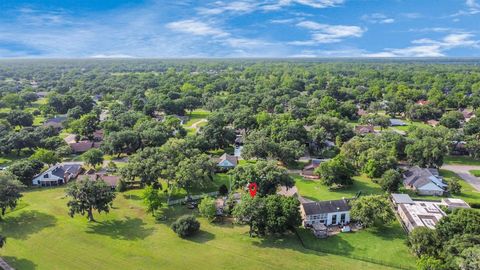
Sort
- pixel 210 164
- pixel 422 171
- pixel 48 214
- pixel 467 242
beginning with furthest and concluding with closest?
1. pixel 422 171
2. pixel 210 164
3. pixel 48 214
4. pixel 467 242

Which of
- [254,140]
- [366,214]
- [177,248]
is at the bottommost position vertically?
[177,248]

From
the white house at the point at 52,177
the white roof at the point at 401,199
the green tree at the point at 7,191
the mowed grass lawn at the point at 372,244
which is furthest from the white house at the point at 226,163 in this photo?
the green tree at the point at 7,191

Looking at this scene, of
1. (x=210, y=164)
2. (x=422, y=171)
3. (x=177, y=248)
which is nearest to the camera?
(x=177, y=248)

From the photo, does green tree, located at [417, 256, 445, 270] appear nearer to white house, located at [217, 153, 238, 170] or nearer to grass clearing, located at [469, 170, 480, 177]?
white house, located at [217, 153, 238, 170]

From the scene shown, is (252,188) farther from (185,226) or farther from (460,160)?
(460,160)

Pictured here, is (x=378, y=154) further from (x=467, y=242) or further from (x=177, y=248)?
(x=177, y=248)

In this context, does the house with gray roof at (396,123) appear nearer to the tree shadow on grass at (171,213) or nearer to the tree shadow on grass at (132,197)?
the tree shadow on grass at (171,213)

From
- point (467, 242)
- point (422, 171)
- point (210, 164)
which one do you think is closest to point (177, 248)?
point (210, 164)

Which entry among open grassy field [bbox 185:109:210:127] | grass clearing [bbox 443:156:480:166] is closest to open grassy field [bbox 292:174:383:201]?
grass clearing [bbox 443:156:480:166]
